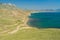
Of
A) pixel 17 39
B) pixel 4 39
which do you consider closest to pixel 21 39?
pixel 17 39

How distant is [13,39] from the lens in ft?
136

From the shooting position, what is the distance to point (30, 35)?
4594 centimetres

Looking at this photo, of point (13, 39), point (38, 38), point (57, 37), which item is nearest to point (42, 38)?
point (38, 38)

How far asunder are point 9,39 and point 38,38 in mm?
6816

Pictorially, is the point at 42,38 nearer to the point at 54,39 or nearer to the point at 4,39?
the point at 54,39

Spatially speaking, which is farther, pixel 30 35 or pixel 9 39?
pixel 30 35

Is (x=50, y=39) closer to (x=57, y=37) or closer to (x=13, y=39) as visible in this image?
(x=57, y=37)

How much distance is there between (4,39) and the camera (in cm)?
4178

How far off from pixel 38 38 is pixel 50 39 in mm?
2969

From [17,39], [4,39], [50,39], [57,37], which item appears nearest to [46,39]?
[50,39]

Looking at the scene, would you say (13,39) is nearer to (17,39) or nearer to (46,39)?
(17,39)

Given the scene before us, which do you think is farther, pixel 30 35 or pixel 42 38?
pixel 30 35

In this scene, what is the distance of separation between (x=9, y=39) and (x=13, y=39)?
919 millimetres

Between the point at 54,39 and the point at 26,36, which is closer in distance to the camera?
the point at 54,39
